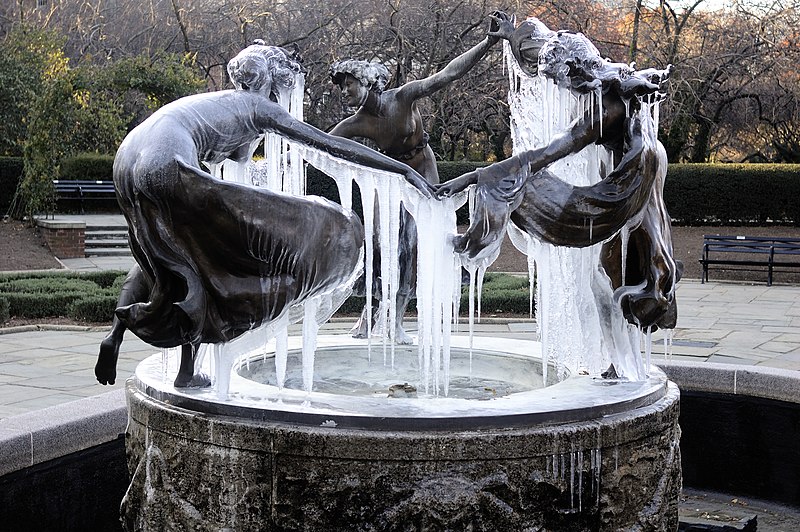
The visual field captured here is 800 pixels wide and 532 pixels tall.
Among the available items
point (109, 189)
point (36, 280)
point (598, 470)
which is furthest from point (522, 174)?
point (109, 189)

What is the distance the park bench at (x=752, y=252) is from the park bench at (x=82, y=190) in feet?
43.0

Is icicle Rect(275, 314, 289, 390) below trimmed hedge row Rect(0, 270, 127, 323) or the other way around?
the other way around

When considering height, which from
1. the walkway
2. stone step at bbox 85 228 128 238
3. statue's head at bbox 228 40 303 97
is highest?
statue's head at bbox 228 40 303 97

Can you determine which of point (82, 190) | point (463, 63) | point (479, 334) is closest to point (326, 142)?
point (463, 63)

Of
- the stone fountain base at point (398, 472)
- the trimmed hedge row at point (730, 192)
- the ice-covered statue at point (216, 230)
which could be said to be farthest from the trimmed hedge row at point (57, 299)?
the trimmed hedge row at point (730, 192)

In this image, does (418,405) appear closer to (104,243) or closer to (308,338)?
(308,338)

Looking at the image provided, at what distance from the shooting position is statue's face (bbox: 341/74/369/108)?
5.51 m

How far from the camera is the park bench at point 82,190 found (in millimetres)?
21875

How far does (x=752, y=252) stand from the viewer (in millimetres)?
14961

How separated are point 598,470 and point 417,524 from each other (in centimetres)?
70

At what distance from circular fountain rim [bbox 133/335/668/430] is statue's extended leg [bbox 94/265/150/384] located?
14cm

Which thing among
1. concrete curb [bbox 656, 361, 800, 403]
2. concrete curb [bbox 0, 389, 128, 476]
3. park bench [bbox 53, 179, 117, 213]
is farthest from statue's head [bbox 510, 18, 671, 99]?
park bench [bbox 53, 179, 117, 213]

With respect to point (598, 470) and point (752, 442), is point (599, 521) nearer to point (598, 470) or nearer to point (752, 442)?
point (598, 470)

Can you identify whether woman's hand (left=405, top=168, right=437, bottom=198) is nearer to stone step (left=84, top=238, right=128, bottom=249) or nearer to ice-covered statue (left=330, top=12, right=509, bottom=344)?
ice-covered statue (left=330, top=12, right=509, bottom=344)
